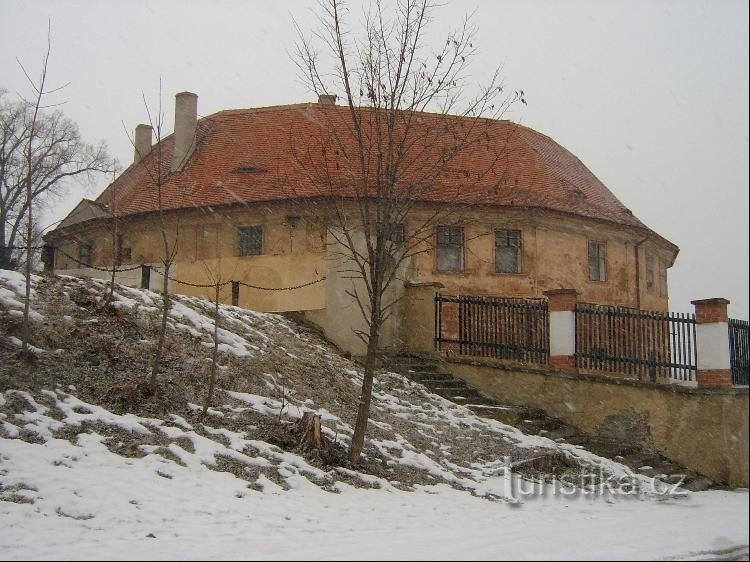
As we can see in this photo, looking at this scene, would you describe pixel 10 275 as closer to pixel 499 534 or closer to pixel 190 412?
pixel 190 412

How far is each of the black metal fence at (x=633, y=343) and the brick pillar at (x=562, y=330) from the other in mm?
243

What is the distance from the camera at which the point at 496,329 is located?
56.4 ft

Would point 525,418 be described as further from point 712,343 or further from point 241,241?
point 241,241

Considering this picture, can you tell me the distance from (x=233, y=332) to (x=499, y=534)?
8.16 metres

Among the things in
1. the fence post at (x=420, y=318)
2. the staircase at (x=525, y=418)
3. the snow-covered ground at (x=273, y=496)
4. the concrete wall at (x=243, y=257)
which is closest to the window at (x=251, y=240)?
the concrete wall at (x=243, y=257)

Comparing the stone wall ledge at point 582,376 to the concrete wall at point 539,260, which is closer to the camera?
the stone wall ledge at point 582,376

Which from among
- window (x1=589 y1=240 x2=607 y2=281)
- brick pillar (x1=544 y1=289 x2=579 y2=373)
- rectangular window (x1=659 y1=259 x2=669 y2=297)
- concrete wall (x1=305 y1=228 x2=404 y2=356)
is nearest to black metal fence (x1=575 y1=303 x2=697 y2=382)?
brick pillar (x1=544 y1=289 x2=579 y2=373)

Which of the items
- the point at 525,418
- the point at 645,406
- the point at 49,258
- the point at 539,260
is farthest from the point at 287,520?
the point at 49,258

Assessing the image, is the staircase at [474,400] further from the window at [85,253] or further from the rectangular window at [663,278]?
the rectangular window at [663,278]

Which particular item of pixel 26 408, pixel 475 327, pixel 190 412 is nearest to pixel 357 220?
pixel 475 327

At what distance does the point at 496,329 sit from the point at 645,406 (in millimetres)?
4118

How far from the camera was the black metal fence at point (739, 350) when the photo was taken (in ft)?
44.1

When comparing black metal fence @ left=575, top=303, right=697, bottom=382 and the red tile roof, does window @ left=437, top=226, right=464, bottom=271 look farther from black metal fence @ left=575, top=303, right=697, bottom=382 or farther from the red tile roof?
black metal fence @ left=575, top=303, right=697, bottom=382

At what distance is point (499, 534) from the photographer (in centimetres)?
718
